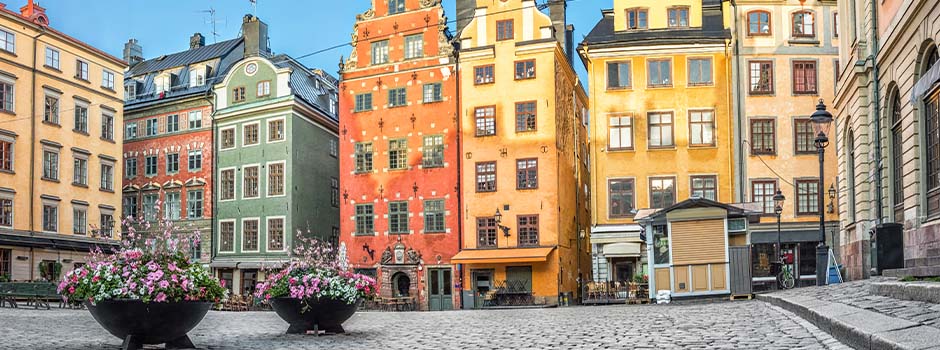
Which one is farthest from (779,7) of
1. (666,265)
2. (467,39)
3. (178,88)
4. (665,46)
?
(178,88)

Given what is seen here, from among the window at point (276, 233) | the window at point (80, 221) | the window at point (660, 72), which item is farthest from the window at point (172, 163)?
the window at point (660, 72)

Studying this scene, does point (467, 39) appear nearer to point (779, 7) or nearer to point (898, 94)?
point (779, 7)

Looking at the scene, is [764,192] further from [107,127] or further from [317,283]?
[107,127]

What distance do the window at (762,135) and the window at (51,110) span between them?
31.6 meters

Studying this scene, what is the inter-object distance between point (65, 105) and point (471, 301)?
21.8 m

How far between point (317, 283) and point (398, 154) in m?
29.7

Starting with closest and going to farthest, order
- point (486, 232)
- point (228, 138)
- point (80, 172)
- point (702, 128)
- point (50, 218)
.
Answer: point (702, 128), point (486, 232), point (50, 218), point (80, 172), point (228, 138)

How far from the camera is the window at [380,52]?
44.0 metres

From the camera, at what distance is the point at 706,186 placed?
3919cm

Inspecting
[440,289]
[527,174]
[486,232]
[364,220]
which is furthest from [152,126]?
[527,174]

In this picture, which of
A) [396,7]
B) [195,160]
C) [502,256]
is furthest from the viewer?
[195,160]

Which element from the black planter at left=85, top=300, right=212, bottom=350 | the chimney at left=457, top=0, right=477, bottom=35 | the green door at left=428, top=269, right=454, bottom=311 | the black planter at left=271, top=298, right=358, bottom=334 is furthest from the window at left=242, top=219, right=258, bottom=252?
the black planter at left=85, top=300, right=212, bottom=350

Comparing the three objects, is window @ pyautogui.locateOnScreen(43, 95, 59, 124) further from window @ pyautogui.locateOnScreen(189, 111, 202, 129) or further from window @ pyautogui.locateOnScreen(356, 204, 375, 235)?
window @ pyautogui.locateOnScreen(356, 204, 375, 235)

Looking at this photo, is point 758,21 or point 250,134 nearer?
point 758,21
